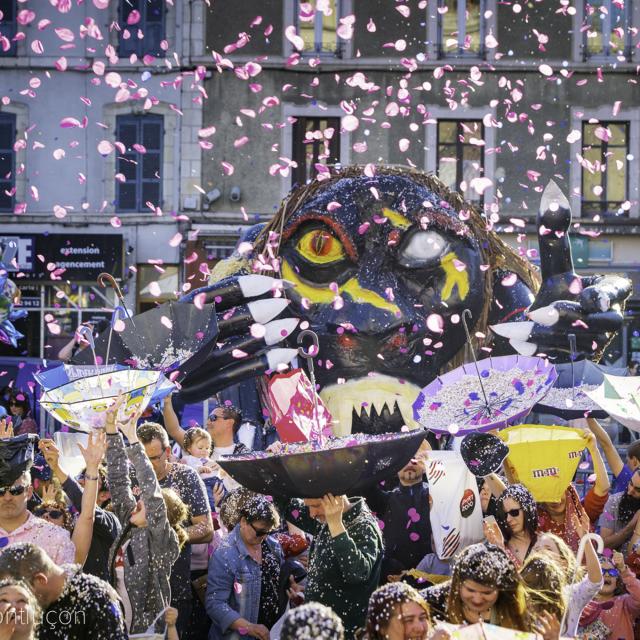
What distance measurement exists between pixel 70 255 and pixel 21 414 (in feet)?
23.0

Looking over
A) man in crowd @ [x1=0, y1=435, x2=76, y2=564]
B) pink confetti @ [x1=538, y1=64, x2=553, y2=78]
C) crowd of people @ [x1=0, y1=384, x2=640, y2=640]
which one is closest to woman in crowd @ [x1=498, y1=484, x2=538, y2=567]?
crowd of people @ [x1=0, y1=384, x2=640, y2=640]

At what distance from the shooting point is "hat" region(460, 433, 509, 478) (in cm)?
615

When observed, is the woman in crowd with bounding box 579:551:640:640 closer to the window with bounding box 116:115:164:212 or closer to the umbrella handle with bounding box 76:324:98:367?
the umbrella handle with bounding box 76:324:98:367

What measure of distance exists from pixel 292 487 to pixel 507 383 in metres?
2.77

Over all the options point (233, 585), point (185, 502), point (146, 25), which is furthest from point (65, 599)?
point (146, 25)

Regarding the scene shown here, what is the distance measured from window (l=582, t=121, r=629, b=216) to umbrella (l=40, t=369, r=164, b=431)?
577 inches

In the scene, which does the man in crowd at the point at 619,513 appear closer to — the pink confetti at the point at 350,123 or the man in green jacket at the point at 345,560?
the man in green jacket at the point at 345,560

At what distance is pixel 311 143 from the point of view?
20281mm

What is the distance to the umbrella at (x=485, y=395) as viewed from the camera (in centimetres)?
705

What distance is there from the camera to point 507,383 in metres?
7.49

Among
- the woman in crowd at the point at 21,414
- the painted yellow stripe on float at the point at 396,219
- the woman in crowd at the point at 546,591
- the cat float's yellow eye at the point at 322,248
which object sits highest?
the painted yellow stripe on float at the point at 396,219

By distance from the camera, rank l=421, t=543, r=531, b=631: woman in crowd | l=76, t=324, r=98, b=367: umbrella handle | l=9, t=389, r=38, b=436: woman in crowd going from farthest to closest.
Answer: l=9, t=389, r=38, b=436: woman in crowd < l=76, t=324, r=98, b=367: umbrella handle < l=421, t=543, r=531, b=631: woman in crowd

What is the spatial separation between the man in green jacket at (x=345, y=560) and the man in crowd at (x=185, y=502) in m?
0.70

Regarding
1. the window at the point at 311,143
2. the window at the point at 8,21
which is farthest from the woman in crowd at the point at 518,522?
the window at the point at 8,21
